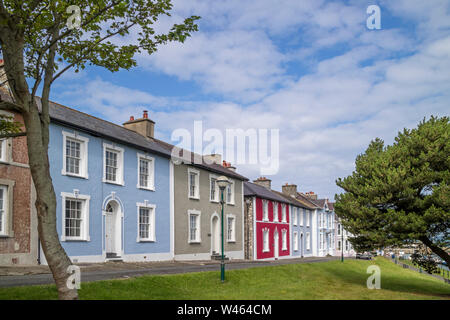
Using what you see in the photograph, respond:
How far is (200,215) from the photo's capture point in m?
30.6

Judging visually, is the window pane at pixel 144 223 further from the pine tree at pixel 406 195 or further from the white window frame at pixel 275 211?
the white window frame at pixel 275 211

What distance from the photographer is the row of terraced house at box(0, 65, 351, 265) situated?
60.0ft

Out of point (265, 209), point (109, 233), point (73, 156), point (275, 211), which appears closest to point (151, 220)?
point (109, 233)

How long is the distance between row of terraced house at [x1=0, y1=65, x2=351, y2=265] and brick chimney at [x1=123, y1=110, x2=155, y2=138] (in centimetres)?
7

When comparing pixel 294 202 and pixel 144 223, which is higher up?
pixel 294 202

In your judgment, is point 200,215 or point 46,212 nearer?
point 46,212

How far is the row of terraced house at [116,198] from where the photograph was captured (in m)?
18.3

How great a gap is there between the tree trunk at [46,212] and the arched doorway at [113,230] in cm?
1323

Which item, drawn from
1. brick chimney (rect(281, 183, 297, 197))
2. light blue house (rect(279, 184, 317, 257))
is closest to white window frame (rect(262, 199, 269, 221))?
light blue house (rect(279, 184, 317, 257))

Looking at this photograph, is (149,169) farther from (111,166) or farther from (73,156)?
(73,156)

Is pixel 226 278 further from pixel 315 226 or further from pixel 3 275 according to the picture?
pixel 315 226

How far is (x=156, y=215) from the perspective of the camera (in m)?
26.3

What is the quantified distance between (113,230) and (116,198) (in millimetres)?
1729

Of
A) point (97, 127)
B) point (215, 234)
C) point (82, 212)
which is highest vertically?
point (97, 127)
